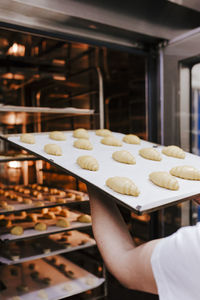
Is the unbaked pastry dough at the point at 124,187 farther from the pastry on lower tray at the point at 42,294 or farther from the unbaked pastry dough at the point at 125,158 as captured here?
the pastry on lower tray at the point at 42,294

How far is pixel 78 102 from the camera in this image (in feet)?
7.22

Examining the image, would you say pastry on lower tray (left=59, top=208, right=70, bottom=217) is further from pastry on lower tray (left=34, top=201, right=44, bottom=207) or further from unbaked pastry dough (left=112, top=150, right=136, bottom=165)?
unbaked pastry dough (left=112, top=150, right=136, bottom=165)

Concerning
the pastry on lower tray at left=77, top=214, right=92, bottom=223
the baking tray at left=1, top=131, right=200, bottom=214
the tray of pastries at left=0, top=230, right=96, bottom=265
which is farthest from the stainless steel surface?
the tray of pastries at left=0, top=230, right=96, bottom=265

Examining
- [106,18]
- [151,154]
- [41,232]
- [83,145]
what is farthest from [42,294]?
[106,18]

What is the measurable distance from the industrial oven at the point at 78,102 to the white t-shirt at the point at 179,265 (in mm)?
1115

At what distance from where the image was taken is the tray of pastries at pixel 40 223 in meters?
1.71

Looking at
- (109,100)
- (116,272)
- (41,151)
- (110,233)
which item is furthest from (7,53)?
(116,272)

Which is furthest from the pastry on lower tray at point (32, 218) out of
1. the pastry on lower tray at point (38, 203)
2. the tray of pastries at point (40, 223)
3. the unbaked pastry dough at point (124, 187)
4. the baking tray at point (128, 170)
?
the unbaked pastry dough at point (124, 187)

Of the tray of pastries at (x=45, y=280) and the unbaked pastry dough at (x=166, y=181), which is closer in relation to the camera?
the unbaked pastry dough at (x=166, y=181)

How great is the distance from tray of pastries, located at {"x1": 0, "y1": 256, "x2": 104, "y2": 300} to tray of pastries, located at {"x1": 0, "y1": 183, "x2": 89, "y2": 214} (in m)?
0.60

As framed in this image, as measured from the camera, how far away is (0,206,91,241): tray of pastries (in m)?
1.71

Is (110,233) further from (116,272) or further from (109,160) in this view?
(109,160)

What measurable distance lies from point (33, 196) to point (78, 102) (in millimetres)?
833

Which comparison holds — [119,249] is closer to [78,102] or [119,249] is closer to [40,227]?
[40,227]
